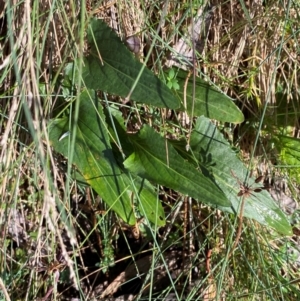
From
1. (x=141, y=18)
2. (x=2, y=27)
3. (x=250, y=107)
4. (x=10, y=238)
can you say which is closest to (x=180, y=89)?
(x=141, y=18)

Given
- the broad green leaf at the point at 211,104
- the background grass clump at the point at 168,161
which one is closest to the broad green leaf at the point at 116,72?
the background grass clump at the point at 168,161

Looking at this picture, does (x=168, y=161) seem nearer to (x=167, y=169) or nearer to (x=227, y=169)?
(x=167, y=169)

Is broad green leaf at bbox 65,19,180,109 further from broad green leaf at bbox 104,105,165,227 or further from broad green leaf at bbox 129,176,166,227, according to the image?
broad green leaf at bbox 129,176,166,227

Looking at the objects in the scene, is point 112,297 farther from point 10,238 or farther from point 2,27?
point 2,27

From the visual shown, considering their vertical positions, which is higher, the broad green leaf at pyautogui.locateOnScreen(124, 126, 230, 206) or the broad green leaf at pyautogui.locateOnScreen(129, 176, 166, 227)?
the broad green leaf at pyautogui.locateOnScreen(124, 126, 230, 206)

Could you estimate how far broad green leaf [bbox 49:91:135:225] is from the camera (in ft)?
2.68

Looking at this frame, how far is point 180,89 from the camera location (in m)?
0.91

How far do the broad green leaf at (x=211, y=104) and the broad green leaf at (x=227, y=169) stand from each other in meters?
0.03

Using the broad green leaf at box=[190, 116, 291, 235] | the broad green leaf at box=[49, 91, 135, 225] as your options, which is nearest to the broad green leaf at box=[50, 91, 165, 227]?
the broad green leaf at box=[49, 91, 135, 225]

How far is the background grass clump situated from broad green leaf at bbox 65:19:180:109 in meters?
0.02

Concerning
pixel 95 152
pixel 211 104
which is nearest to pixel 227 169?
pixel 211 104

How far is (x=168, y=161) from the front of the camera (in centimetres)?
81

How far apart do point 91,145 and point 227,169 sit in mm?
262

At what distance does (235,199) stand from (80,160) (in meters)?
0.30
